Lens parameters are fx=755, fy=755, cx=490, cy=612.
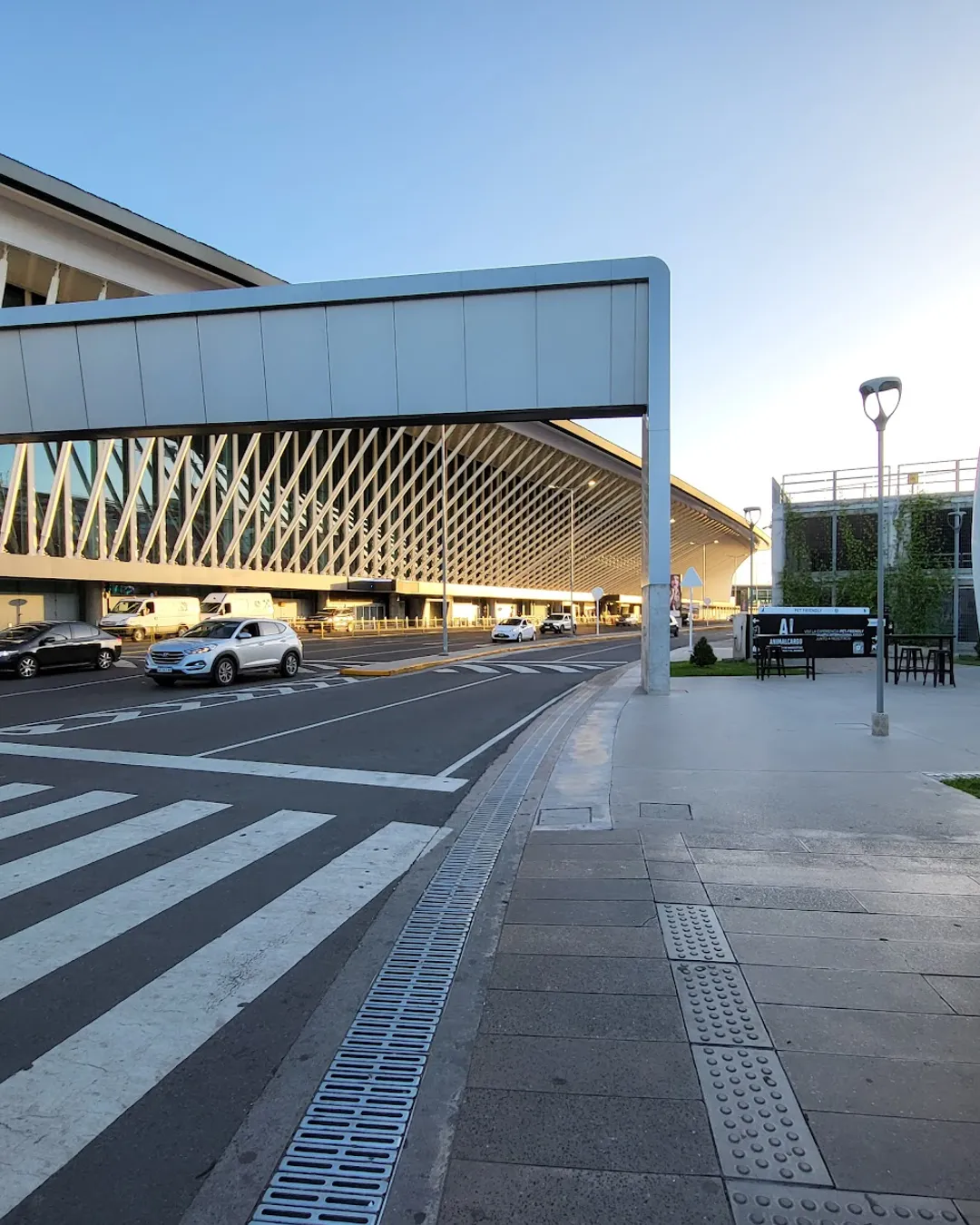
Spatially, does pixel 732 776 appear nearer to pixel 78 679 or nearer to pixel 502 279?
pixel 502 279

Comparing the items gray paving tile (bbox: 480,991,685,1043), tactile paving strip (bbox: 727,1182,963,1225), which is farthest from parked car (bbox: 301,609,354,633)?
tactile paving strip (bbox: 727,1182,963,1225)

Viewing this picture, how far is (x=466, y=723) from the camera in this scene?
12977 millimetres

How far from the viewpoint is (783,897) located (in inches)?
181

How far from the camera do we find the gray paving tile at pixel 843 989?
3355mm

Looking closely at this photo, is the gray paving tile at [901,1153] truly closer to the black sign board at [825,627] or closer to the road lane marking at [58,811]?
the road lane marking at [58,811]

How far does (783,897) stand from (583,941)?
1.39m

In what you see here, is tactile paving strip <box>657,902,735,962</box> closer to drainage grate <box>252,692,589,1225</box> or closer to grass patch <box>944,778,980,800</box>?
drainage grate <box>252,692,589,1225</box>

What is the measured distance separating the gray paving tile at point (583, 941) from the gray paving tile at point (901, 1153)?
137 centimetres

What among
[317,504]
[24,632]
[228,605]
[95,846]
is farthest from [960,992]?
[317,504]

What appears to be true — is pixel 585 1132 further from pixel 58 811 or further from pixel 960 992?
pixel 58 811

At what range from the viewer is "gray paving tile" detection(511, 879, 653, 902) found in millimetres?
4660

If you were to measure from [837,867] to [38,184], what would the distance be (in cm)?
4323

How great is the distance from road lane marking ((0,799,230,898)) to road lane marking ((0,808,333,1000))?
570 millimetres

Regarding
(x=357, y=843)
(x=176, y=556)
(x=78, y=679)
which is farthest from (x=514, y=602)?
(x=357, y=843)
